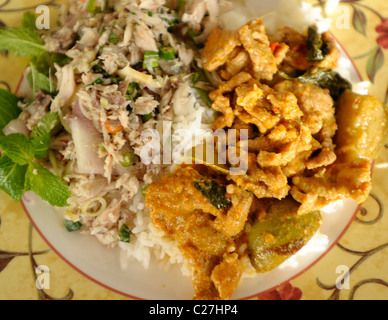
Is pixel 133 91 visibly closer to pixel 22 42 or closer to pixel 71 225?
pixel 22 42

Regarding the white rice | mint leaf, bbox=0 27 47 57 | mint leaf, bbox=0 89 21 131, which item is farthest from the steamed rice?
mint leaf, bbox=0 89 21 131

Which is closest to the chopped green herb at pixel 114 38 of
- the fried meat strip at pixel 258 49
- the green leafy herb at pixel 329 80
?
the fried meat strip at pixel 258 49

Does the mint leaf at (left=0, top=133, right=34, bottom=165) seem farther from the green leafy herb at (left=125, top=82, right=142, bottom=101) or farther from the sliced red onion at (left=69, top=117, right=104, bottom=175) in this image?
the green leafy herb at (left=125, top=82, right=142, bottom=101)

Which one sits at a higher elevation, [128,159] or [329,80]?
[329,80]

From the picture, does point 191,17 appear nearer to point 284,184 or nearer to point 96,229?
point 284,184

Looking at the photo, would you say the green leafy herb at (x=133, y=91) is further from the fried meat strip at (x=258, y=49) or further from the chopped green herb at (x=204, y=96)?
the fried meat strip at (x=258, y=49)

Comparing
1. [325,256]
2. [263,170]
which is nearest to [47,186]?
[263,170]
